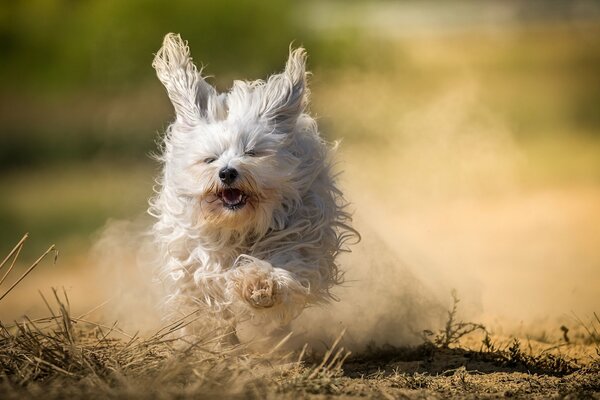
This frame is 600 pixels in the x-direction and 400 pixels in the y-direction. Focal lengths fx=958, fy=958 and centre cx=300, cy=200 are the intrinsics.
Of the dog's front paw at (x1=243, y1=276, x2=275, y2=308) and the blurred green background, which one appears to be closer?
the dog's front paw at (x1=243, y1=276, x2=275, y2=308)

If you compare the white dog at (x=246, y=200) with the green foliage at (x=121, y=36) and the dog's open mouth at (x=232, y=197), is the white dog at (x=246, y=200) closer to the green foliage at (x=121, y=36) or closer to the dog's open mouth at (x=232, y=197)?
the dog's open mouth at (x=232, y=197)

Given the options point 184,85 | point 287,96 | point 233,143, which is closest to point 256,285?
point 233,143

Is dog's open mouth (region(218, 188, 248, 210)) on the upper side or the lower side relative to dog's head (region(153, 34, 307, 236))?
lower

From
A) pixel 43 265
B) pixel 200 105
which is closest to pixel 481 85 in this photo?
pixel 43 265

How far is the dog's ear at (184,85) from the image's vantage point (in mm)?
6445

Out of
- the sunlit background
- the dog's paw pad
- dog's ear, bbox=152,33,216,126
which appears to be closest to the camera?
the dog's paw pad

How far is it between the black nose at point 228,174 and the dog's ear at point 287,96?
615 millimetres

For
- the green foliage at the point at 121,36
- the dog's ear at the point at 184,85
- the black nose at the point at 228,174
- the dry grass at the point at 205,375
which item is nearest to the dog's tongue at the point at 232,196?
the black nose at the point at 228,174

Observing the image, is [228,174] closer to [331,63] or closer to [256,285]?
[256,285]

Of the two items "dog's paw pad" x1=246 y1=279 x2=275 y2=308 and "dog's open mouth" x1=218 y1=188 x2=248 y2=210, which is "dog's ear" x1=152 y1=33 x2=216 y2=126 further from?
"dog's paw pad" x1=246 y1=279 x2=275 y2=308

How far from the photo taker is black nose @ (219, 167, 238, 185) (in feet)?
19.1

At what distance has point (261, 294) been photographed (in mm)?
5715

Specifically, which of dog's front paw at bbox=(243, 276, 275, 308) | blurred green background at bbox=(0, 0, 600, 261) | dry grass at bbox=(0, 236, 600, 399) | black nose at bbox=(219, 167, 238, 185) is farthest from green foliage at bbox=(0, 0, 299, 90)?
dry grass at bbox=(0, 236, 600, 399)

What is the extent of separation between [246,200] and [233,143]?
38 cm
